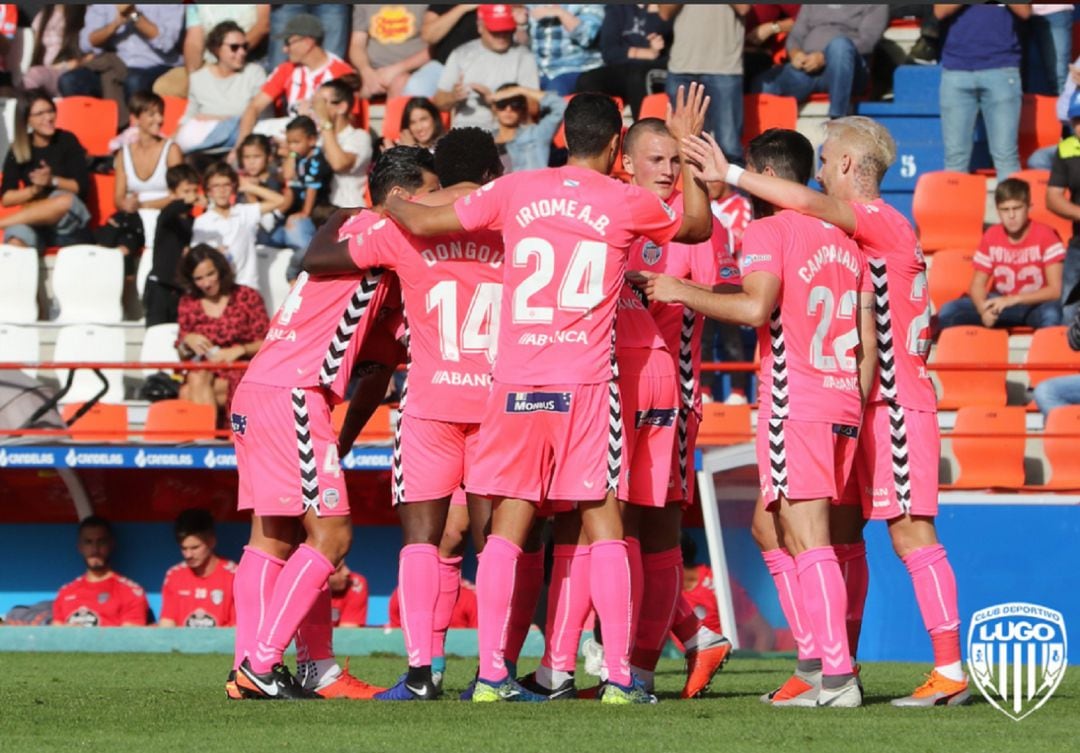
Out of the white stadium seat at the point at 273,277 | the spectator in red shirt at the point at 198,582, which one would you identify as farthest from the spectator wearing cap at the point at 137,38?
the spectator in red shirt at the point at 198,582

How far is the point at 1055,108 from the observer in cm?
1681

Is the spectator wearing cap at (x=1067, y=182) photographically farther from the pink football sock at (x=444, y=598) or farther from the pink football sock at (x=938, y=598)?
the pink football sock at (x=444, y=598)

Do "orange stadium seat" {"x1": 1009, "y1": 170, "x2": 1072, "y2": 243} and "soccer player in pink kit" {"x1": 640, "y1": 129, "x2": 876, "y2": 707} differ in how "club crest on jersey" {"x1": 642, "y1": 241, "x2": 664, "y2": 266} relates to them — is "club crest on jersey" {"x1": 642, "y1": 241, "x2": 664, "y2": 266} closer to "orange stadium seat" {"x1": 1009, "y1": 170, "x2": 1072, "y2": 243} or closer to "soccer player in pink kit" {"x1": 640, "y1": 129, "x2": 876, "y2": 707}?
"soccer player in pink kit" {"x1": 640, "y1": 129, "x2": 876, "y2": 707}

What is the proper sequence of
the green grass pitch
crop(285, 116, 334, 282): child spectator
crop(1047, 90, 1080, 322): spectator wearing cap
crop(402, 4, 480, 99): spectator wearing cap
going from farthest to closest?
crop(402, 4, 480, 99): spectator wearing cap < crop(285, 116, 334, 282): child spectator < crop(1047, 90, 1080, 322): spectator wearing cap < the green grass pitch

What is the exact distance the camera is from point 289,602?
25.3 feet

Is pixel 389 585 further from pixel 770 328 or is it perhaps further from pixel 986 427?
pixel 770 328

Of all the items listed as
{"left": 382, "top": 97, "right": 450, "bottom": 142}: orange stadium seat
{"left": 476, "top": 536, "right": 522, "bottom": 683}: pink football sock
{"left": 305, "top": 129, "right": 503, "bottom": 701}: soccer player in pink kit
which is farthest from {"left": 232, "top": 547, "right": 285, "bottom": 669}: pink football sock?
{"left": 382, "top": 97, "right": 450, "bottom": 142}: orange stadium seat

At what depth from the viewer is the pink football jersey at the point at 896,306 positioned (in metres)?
7.68

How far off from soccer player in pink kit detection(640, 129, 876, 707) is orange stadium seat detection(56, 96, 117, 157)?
11229 mm

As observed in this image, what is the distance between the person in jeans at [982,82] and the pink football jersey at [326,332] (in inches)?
360

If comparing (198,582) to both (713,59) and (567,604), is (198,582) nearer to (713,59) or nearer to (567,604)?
(713,59)

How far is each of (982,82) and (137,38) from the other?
8.04 meters

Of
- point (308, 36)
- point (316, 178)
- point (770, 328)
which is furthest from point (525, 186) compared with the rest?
point (308, 36)

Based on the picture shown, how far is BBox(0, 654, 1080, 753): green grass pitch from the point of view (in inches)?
233
